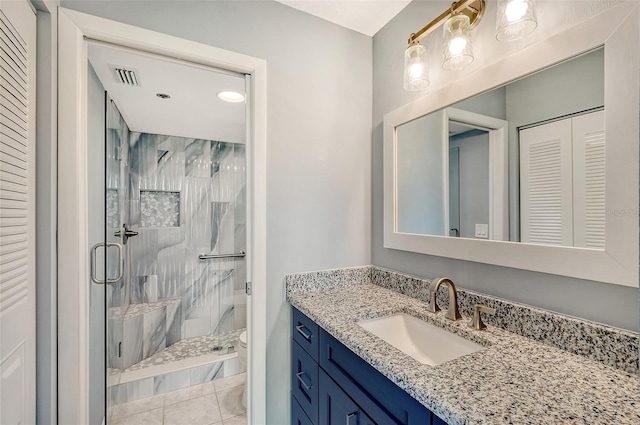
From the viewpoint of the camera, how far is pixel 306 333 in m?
1.30

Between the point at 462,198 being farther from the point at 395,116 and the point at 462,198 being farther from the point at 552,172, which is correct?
the point at 395,116

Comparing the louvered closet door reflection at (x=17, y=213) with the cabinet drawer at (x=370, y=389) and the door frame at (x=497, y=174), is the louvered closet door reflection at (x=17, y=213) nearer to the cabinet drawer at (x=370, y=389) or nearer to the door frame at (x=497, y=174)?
the cabinet drawer at (x=370, y=389)

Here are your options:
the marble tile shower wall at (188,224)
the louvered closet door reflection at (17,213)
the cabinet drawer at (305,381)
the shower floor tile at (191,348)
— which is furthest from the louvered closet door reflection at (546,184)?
the marble tile shower wall at (188,224)

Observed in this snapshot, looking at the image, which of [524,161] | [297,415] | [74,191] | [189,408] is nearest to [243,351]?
[189,408]

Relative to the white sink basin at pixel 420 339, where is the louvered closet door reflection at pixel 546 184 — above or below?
above

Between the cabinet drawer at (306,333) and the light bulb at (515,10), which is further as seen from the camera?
the cabinet drawer at (306,333)

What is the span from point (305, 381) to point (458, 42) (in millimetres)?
1587

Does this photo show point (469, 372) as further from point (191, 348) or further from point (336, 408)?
point (191, 348)

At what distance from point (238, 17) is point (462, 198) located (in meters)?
1.36

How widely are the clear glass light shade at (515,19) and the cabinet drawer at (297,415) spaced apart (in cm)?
171

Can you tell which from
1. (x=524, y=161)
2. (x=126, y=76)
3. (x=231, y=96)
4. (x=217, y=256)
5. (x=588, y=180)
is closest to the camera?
(x=588, y=180)

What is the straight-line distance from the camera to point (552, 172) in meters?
0.92

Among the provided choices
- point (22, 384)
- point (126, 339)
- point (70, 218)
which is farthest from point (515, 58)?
point (126, 339)

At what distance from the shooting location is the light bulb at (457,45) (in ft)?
3.59
